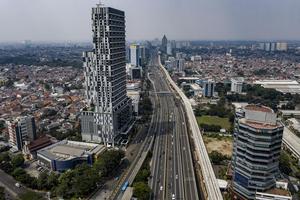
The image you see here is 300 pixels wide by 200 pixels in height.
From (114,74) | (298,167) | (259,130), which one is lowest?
(298,167)

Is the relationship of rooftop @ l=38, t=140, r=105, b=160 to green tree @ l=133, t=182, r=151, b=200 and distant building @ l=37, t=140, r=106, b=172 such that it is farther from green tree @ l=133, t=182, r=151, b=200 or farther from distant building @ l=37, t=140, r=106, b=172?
green tree @ l=133, t=182, r=151, b=200

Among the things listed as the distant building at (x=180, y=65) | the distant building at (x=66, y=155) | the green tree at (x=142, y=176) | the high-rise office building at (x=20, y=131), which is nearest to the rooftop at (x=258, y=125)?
the green tree at (x=142, y=176)

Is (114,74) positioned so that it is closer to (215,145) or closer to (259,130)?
(215,145)

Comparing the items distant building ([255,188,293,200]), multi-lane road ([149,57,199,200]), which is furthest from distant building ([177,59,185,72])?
distant building ([255,188,293,200])

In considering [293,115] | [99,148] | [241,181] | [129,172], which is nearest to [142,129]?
[99,148]

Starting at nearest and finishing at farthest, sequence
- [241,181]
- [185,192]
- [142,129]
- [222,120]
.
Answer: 1. [241,181]
2. [185,192]
3. [142,129]
4. [222,120]

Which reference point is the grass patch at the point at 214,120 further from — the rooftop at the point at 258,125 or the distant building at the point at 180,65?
the distant building at the point at 180,65
